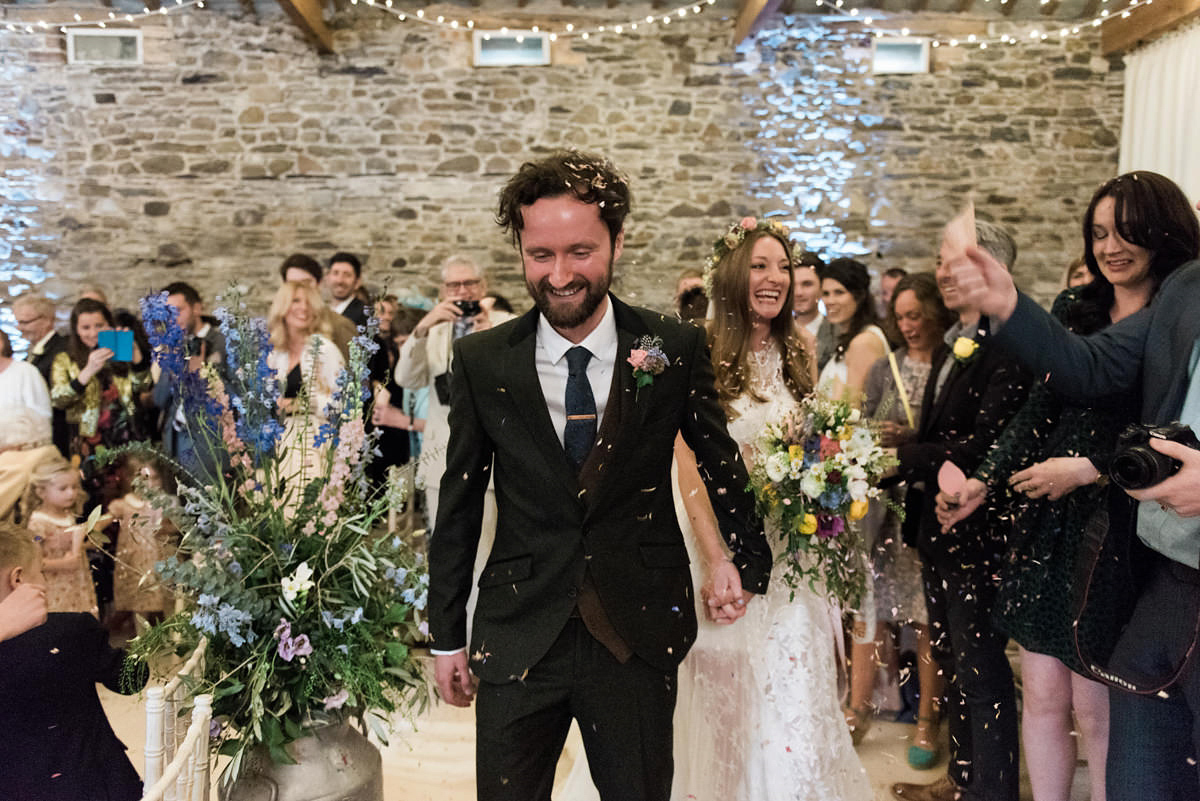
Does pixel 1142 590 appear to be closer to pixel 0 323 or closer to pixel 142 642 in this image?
pixel 142 642

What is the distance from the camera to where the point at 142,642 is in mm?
2225

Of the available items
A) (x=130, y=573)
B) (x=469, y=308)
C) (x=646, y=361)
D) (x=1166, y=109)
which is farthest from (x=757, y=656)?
(x=1166, y=109)

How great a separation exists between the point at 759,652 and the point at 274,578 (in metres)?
1.38

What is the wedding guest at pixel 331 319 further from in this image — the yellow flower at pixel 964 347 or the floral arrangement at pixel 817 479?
the yellow flower at pixel 964 347

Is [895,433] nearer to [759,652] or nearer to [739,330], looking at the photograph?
[739,330]

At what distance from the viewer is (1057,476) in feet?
8.29

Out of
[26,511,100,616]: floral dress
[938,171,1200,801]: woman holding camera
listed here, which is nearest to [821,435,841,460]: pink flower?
[938,171,1200,801]: woman holding camera

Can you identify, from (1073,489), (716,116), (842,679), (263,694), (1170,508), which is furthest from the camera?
(716,116)

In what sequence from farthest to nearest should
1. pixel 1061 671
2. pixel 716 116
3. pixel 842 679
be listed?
pixel 716 116, pixel 842 679, pixel 1061 671

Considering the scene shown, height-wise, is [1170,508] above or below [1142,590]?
above

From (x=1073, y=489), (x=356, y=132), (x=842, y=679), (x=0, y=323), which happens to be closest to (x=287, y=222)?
(x=356, y=132)

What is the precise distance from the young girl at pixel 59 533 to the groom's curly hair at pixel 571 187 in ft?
8.17

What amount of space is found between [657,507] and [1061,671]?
57.7 inches

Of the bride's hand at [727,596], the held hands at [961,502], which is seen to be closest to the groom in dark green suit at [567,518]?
the bride's hand at [727,596]
